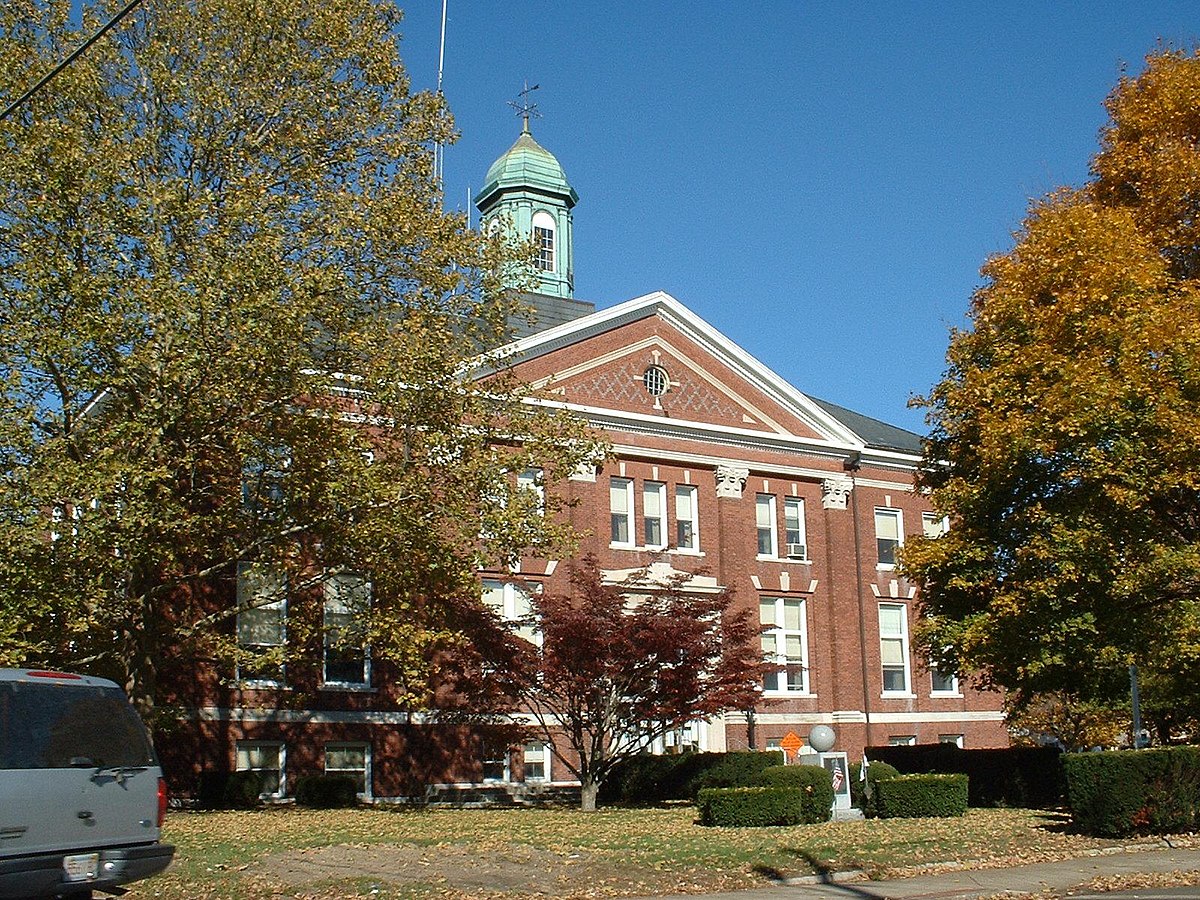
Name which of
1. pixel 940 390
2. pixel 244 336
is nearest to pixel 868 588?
pixel 940 390

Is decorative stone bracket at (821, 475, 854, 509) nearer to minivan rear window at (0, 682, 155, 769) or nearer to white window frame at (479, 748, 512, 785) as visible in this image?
white window frame at (479, 748, 512, 785)

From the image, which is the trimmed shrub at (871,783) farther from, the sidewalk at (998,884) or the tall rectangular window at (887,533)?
the tall rectangular window at (887,533)

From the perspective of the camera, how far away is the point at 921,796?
25.5 metres

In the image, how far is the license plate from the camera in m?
11.3

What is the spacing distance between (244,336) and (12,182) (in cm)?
479

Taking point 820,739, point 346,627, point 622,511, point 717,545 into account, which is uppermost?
point 622,511

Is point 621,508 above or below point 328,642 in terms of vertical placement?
above

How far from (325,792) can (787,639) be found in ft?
56.3

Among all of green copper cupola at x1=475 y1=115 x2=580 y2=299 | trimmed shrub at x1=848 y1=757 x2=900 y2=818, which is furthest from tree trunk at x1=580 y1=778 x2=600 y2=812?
green copper cupola at x1=475 y1=115 x2=580 y2=299

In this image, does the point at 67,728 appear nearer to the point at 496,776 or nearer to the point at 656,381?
the point at 496,776

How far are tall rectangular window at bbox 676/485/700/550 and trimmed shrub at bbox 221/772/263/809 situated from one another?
15.4 meters

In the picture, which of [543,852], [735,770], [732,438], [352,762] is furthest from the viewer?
[732,438]

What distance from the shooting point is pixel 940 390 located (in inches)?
1127

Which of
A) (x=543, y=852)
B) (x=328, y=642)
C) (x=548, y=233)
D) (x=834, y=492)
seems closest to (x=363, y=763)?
(x=328, y=642)
